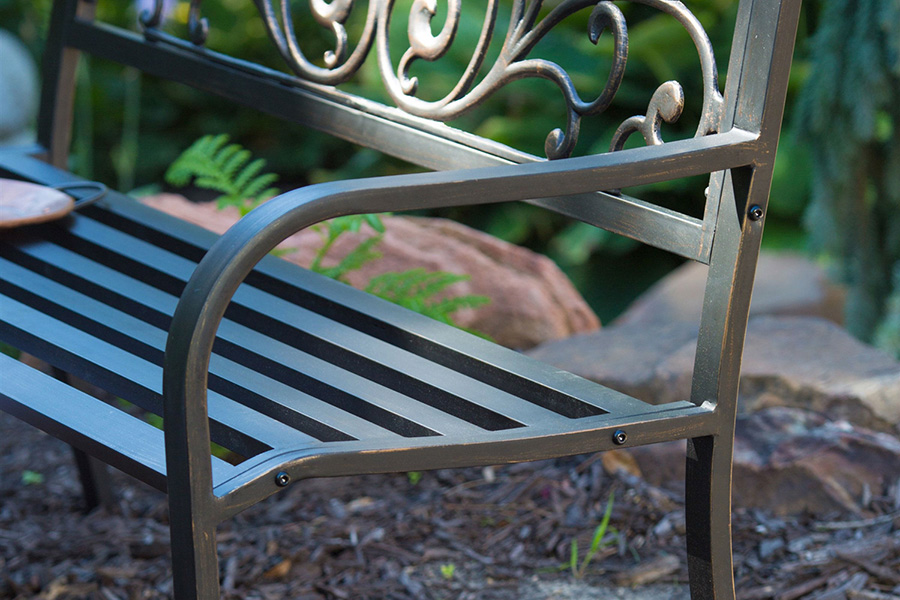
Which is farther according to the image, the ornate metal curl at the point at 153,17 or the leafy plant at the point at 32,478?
the leafy plant at the point at 32,478

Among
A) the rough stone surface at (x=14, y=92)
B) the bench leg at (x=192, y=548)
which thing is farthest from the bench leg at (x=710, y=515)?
the rough stone surface at (x=14, y=92)

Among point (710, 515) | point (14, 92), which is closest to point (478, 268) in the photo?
point (710, 515)

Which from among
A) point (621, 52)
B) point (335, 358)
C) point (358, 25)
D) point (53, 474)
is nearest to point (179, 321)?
point (335, 358)

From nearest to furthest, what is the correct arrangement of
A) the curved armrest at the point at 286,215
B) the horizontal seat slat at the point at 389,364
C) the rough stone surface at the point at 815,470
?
1. the curved armrest at the point at 286,215
2. the horizontal seat slat at the point at 389,364
3. the rough stone surface at the point at 815,470

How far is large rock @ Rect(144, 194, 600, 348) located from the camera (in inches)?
98.3

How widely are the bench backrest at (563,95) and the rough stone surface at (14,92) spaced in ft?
11.5

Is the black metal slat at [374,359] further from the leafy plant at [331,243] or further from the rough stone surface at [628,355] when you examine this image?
the rough stone surface at [628,355]

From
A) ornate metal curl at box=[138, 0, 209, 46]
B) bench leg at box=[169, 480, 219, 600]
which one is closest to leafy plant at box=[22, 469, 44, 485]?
ornate metal curl at box=[138, 0, 209, 46]

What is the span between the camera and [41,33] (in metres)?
5.89

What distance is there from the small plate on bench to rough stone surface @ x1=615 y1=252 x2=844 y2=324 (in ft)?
7.61

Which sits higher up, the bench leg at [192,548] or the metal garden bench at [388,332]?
the metal garden bench at [388,332]

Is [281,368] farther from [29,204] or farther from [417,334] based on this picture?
[29,204]

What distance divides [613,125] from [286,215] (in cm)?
393

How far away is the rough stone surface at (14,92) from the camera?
495 cm
